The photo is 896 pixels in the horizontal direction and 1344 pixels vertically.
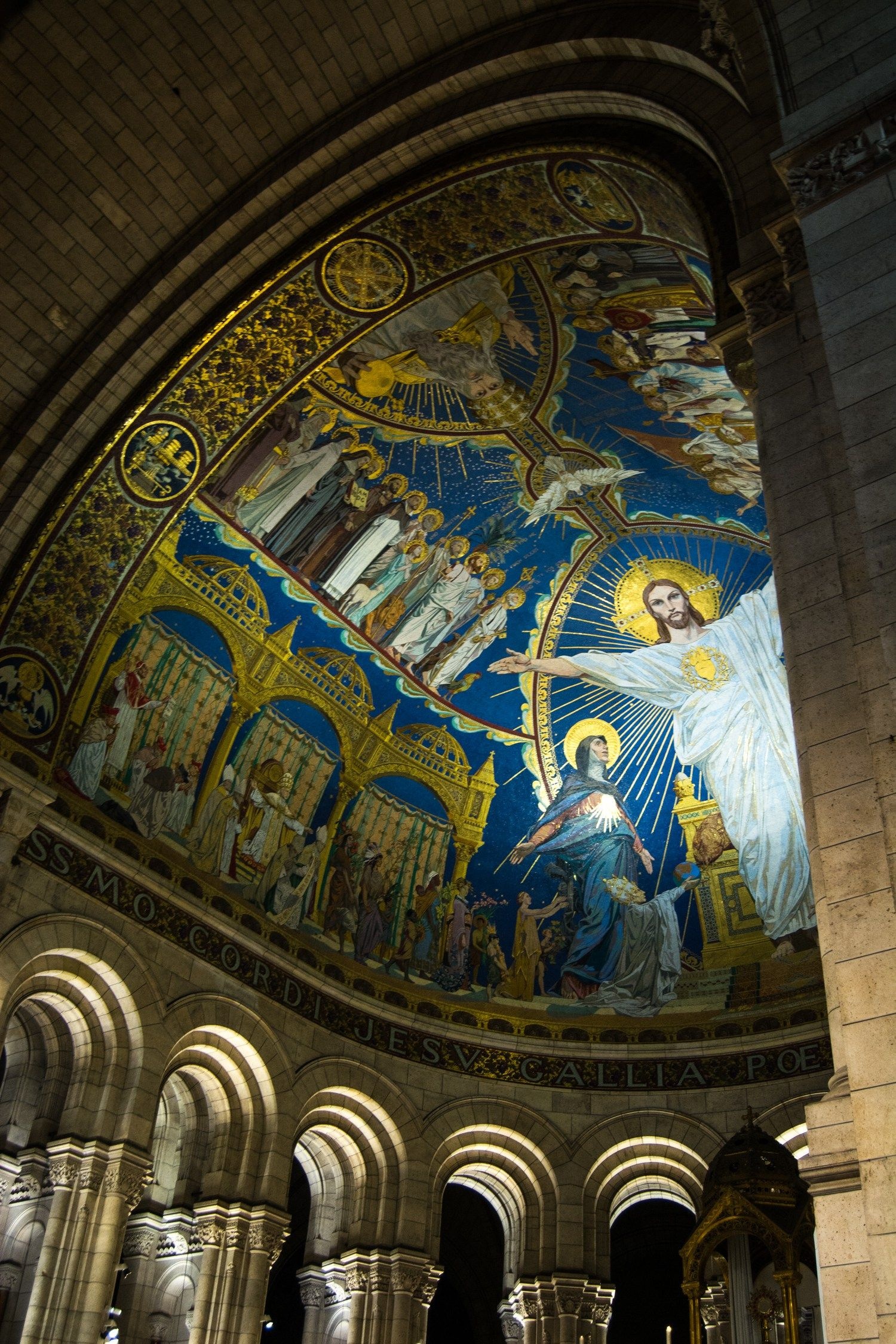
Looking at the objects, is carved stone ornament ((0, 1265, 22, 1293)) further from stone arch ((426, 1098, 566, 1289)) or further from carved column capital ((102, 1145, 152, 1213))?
stone arch ((426, 1098, 566, 1289))

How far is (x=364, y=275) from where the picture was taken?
12.5 m

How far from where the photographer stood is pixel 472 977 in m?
16.5

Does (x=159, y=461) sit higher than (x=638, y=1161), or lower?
higher

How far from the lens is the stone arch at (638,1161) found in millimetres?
14859

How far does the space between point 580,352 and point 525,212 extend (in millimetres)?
1818

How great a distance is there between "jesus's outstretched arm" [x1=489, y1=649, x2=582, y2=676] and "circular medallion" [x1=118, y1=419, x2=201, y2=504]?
4.99 metres

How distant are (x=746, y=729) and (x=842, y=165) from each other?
1016 cm

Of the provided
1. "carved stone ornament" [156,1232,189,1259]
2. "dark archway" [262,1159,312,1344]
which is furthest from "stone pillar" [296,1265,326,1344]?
"dark archway" [262,1159,312,1344]

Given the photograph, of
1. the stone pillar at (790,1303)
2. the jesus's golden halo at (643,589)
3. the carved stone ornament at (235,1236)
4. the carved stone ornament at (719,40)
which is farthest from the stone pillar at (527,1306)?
the carved stone ornament at (719,40)

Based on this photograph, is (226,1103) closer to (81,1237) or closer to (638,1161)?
(81,1237)

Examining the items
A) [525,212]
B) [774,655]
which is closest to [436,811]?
[774,655]

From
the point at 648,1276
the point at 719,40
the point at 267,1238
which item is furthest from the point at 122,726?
the point at 648,1276

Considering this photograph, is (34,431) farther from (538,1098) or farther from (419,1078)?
(538,1098)

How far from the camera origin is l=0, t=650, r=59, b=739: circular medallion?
12.2m
